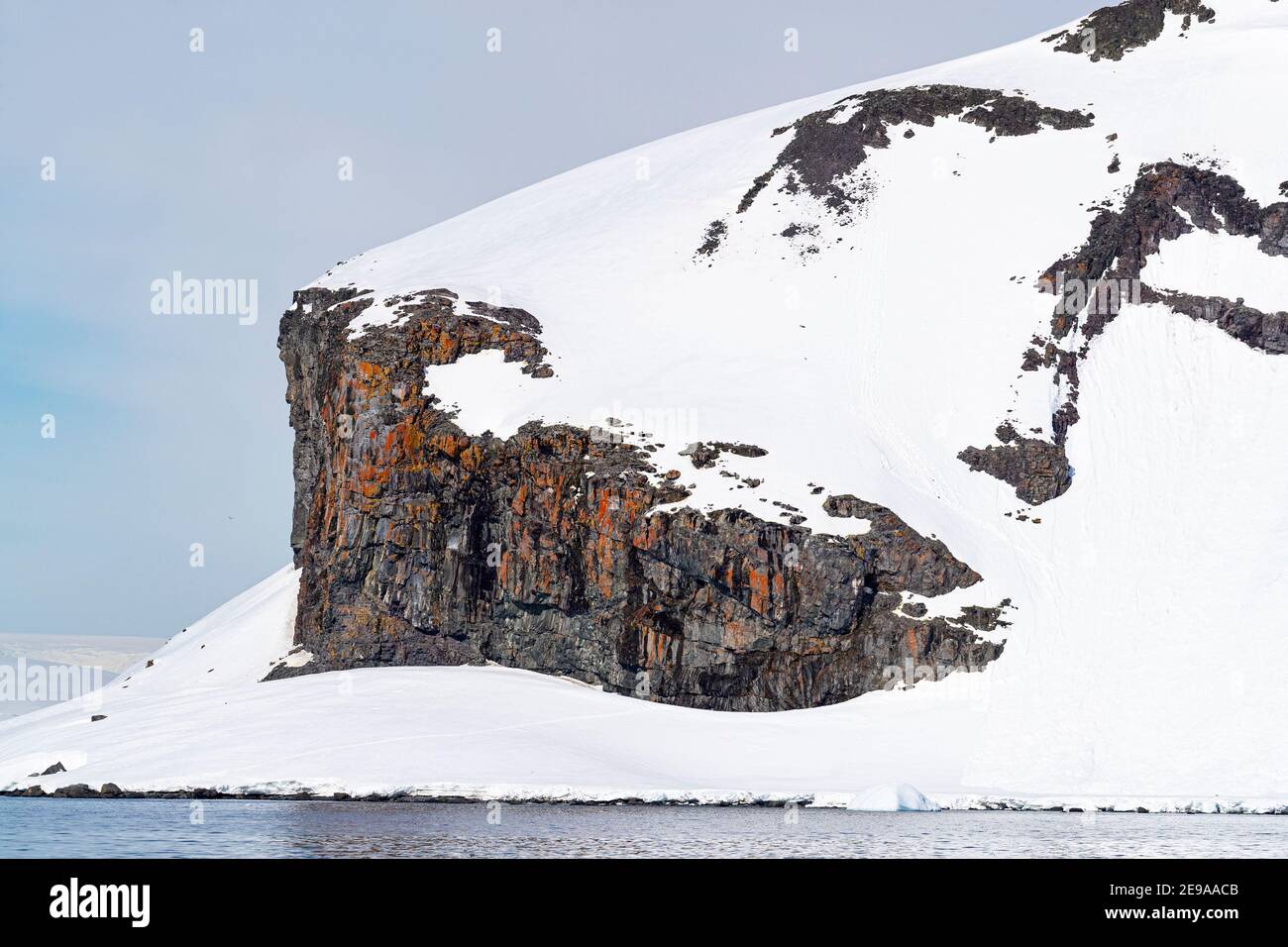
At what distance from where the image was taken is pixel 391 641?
242 ft


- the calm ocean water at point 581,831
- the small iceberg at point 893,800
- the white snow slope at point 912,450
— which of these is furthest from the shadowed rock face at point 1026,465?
the small iceberg at point 893,800

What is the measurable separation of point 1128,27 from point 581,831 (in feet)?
326

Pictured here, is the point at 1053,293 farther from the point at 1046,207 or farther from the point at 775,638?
the point at 775,638

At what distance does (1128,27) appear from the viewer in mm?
112000

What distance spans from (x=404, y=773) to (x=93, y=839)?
59.7 ft

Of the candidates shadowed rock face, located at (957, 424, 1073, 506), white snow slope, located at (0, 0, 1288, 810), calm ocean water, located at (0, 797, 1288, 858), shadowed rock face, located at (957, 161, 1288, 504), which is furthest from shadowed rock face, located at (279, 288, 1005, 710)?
calm ocean water, located at (0, 797, 1288, 858)

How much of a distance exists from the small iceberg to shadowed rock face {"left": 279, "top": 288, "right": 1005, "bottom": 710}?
17.3 meters

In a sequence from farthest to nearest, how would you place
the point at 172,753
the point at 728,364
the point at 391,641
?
the point at 728,364
the point at 391,641
the point at 172,753

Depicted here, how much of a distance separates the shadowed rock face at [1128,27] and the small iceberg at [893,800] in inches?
3262

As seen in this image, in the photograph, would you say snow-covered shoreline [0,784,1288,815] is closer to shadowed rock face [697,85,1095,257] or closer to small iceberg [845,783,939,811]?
small iceberg [845,783,939,811]

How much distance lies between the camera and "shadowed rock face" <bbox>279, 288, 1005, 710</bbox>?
217 feet
